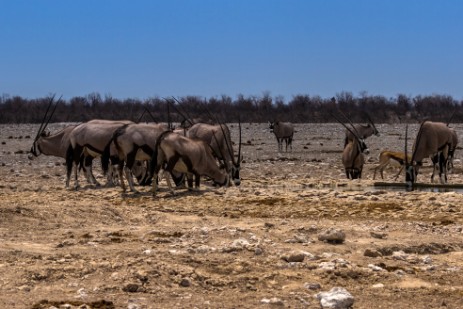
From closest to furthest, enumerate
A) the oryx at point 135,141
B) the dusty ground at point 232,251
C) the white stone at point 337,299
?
1. the white stone at point 337,299
2. the dusty ground at point 232,251
3. the oryx at point 135,141

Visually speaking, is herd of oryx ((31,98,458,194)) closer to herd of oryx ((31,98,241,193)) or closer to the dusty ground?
herd of oryx ((31,98,241,193))

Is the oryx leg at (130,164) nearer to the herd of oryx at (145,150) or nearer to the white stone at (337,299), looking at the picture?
the herd of oryx at (145,150)

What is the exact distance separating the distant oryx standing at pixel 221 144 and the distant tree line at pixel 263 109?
35910mm

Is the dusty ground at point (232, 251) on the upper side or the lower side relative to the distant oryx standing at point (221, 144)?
lower

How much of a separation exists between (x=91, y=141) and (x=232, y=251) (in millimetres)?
10406

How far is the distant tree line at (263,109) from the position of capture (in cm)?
5903

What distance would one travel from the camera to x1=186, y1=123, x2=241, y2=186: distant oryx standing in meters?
18.4

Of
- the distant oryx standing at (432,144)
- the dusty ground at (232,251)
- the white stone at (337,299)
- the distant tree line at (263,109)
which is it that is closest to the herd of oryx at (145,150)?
the dusty ground at (232,251)

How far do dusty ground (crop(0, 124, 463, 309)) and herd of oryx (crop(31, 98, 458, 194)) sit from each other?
1055 millimetres

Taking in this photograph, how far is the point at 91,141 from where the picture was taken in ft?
59.1

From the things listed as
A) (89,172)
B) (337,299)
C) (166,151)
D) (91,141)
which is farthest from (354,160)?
(337,299)

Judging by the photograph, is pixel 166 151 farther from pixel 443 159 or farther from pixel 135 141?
pixel 443 159

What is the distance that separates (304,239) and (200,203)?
524cm

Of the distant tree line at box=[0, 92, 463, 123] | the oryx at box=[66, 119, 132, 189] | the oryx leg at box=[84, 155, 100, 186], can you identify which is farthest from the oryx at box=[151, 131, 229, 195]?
the distant tree line at box=[0, 92, 463, 123]
